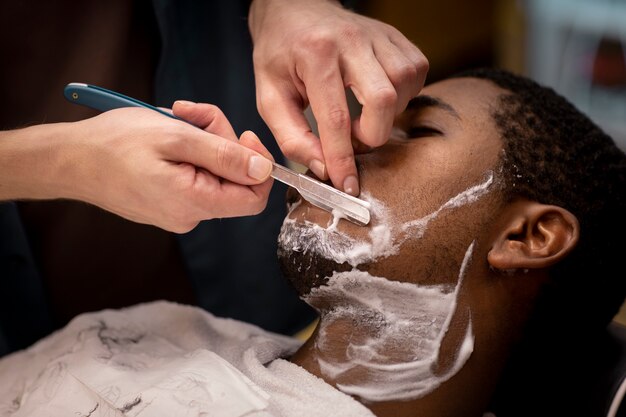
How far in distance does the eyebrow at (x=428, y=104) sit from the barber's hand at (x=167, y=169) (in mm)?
297

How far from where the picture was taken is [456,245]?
964 millimetres

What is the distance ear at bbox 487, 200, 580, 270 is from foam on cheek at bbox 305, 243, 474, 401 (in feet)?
0.20

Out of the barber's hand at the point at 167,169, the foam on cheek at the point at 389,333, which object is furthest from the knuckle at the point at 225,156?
the foam on cheek at the point at 389,333

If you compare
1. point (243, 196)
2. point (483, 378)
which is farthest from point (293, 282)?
point (483, 378)

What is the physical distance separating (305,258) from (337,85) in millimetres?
255

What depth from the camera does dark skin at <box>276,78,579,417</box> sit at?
96cm

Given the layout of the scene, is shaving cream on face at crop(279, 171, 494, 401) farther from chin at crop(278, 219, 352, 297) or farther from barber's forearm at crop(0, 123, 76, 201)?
barber's forearm at crop(0, 123, 76, 201)

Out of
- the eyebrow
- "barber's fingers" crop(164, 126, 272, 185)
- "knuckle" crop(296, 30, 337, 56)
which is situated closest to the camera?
"barber's fingers" crop(164, 126, 272, 185)

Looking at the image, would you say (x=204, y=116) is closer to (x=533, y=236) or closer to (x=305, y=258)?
(x=305, y=258)

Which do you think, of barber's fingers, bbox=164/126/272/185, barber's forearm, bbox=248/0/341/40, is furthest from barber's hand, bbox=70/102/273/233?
barber's forearm, bbox=248/0/341/40

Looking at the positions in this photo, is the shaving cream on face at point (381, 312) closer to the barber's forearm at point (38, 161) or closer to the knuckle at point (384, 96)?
the knuckle at point (384, 96)

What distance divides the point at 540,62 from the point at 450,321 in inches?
77.9

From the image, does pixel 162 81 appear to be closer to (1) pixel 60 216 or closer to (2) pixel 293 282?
(1) pixel 60 216

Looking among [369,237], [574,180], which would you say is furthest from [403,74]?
[574,180]
